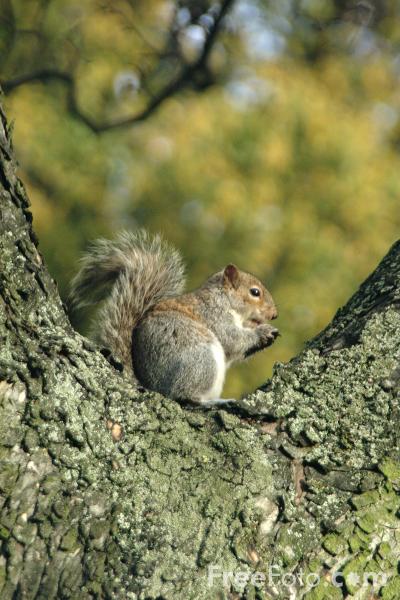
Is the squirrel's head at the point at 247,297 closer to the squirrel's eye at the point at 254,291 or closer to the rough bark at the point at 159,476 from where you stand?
the squirrel's eye at the point at 254,291

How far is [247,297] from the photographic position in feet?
9.98

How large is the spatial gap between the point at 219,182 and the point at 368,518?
10.9ft

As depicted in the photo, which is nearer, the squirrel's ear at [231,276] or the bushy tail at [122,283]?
the bushy tail at [122,283]

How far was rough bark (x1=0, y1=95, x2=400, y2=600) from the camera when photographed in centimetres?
110

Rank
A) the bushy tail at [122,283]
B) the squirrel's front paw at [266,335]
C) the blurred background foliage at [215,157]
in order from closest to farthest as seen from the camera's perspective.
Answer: the bushy tail at [122,283], the squirrel's front paw at [266,335], the blurred background foliage at [215,157]

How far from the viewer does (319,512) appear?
3.90 ft

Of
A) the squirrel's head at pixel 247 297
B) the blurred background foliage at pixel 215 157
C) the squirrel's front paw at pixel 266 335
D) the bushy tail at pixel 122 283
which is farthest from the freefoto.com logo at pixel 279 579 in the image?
the blurred background foliage at pixel 215 157

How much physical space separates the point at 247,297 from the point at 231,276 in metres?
0.10

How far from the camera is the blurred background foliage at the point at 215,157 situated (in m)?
4.34

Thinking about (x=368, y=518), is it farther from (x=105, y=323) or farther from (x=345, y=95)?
(x=345, y=95)

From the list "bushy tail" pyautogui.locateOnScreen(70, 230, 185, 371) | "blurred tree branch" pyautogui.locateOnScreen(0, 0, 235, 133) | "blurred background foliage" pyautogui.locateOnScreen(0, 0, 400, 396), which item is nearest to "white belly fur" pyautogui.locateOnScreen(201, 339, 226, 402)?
"bushy tail" pyautogui.locateOnScreen(70, 230, 185, 371)

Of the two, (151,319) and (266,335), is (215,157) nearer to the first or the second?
(266,335)

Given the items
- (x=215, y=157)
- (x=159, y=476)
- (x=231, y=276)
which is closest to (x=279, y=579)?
(x=159, y=476)

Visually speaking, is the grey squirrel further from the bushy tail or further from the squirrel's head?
the squirrel's head
